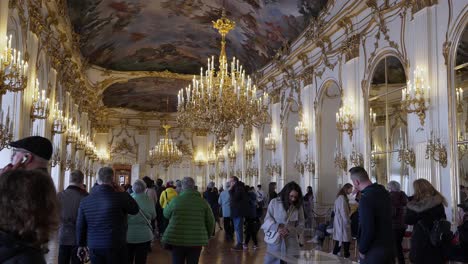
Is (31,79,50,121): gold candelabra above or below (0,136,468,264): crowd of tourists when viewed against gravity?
above

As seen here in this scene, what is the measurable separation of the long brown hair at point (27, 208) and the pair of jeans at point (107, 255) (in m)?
3.19

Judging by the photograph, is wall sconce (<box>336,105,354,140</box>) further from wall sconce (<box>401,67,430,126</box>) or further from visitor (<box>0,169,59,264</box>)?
visitor (<box>0,169,59,264</box>)

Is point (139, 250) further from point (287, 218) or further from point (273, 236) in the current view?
point (287, 218)

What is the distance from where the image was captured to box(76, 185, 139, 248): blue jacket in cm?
477

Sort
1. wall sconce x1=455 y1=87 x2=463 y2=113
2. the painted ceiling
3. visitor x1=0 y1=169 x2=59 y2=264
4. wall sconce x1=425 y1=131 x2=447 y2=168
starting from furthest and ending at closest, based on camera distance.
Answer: the painted ceiling, wall sconce x1=425 y1=131 x2=447 y2=168, wall sconce x1=455 y1=87 x2=463 y2=113, visitor x1=0 y1=169 x2=59 y2=264

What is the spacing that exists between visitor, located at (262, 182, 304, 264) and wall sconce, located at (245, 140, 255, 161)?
15.9m

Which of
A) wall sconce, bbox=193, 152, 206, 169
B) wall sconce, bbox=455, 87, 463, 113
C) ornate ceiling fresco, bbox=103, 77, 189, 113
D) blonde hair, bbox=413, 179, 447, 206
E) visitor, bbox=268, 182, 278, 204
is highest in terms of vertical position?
ornate ceiling fresco, bbox=103, 77, 189, 113

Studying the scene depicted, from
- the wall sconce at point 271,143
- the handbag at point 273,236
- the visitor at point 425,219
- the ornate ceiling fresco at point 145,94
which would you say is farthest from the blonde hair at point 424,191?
the ornate ceiling fresco at point 145,94

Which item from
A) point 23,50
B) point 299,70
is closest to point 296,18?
point 299,70

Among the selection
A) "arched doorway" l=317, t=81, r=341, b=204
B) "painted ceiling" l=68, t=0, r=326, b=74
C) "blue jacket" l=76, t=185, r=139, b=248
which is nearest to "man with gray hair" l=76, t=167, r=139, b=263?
"blue jacket" l=76, t=185, r=139, b=248

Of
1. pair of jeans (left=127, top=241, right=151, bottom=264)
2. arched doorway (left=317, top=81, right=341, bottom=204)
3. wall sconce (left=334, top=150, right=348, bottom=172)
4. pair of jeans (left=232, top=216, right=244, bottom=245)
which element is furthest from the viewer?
arched doorway (left=317, top=81, right=341, bottom=204)

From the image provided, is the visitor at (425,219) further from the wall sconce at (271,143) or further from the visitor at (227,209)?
the wall sconce at (271,143)

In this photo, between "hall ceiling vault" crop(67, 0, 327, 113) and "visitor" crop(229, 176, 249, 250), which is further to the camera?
"hall ceiling vault" crop(67, 0, 327, 113)

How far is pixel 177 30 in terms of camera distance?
20094 mm
